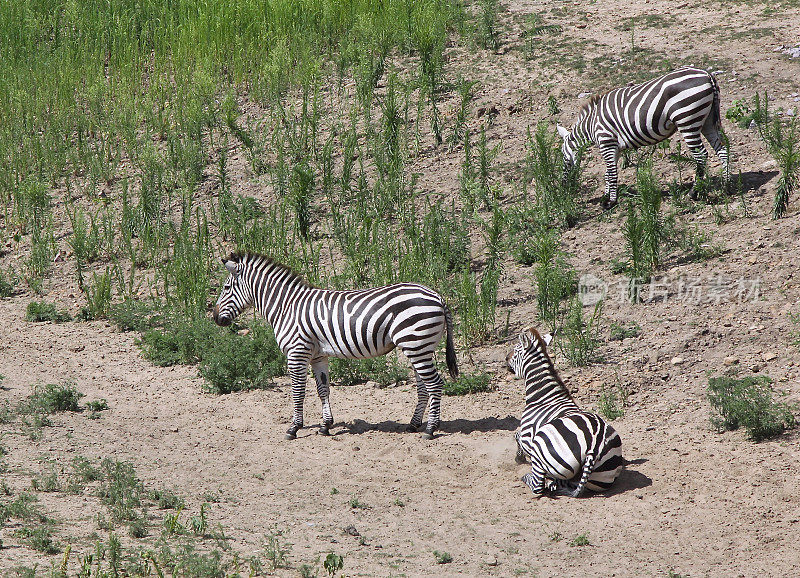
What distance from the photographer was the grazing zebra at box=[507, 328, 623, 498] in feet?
24.8

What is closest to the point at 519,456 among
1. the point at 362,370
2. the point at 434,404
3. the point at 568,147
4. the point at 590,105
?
the point at 434,404

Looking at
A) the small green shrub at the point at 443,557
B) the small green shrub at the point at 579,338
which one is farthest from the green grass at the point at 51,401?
the small green shrub at the point at 579,338

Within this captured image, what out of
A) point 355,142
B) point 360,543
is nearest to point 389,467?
point 360,543

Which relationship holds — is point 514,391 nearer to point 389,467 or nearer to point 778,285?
point 389,467

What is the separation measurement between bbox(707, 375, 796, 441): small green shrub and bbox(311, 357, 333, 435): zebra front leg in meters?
3.89

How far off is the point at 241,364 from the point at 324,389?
1628 mm

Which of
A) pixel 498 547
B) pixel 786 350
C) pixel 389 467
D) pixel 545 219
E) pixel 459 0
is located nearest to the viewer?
pixel 498 547

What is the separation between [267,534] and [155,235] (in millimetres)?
8659

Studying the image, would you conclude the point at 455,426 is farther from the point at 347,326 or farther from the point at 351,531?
the point at 351,531

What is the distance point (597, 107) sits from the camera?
13.2 meters

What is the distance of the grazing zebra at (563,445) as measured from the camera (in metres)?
7.55

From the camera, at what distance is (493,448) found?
8.88 meters

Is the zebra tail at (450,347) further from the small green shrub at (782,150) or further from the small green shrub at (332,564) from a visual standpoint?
the small green shrub at (782,150)

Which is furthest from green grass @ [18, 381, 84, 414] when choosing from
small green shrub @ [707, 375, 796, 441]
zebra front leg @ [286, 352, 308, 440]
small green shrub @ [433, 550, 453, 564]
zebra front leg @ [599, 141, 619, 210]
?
zebra front leg @ [599, 141, 619, 210]
